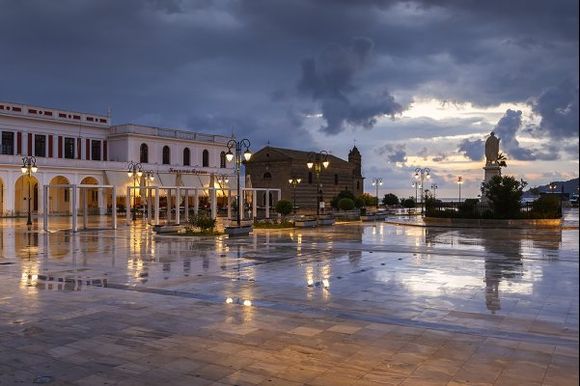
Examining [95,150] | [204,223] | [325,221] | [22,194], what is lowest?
[325,221]

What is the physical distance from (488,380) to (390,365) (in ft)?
3.15

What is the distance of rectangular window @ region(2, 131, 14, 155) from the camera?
159ft

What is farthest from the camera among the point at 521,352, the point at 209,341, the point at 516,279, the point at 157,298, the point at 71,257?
the point at 71,257

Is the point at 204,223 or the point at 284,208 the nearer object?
the point at 204,223

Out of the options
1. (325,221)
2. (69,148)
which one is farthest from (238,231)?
(69,148)

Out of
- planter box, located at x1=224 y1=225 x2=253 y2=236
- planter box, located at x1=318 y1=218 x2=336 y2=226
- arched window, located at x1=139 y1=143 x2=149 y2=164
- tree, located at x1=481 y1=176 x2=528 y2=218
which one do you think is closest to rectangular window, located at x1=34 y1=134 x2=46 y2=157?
arched window, located at x1=139 y1=143 x2=149 y2=164

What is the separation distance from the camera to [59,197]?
169ft

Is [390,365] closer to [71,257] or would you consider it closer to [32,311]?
[32,311]

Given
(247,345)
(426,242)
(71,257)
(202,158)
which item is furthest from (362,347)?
(202,158)

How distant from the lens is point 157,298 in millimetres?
9312

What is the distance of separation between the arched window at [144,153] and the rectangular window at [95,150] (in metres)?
4.08

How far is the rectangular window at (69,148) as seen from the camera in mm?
53344

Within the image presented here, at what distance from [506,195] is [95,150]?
4170 centimetres

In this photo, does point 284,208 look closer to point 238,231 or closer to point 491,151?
point 491,151
